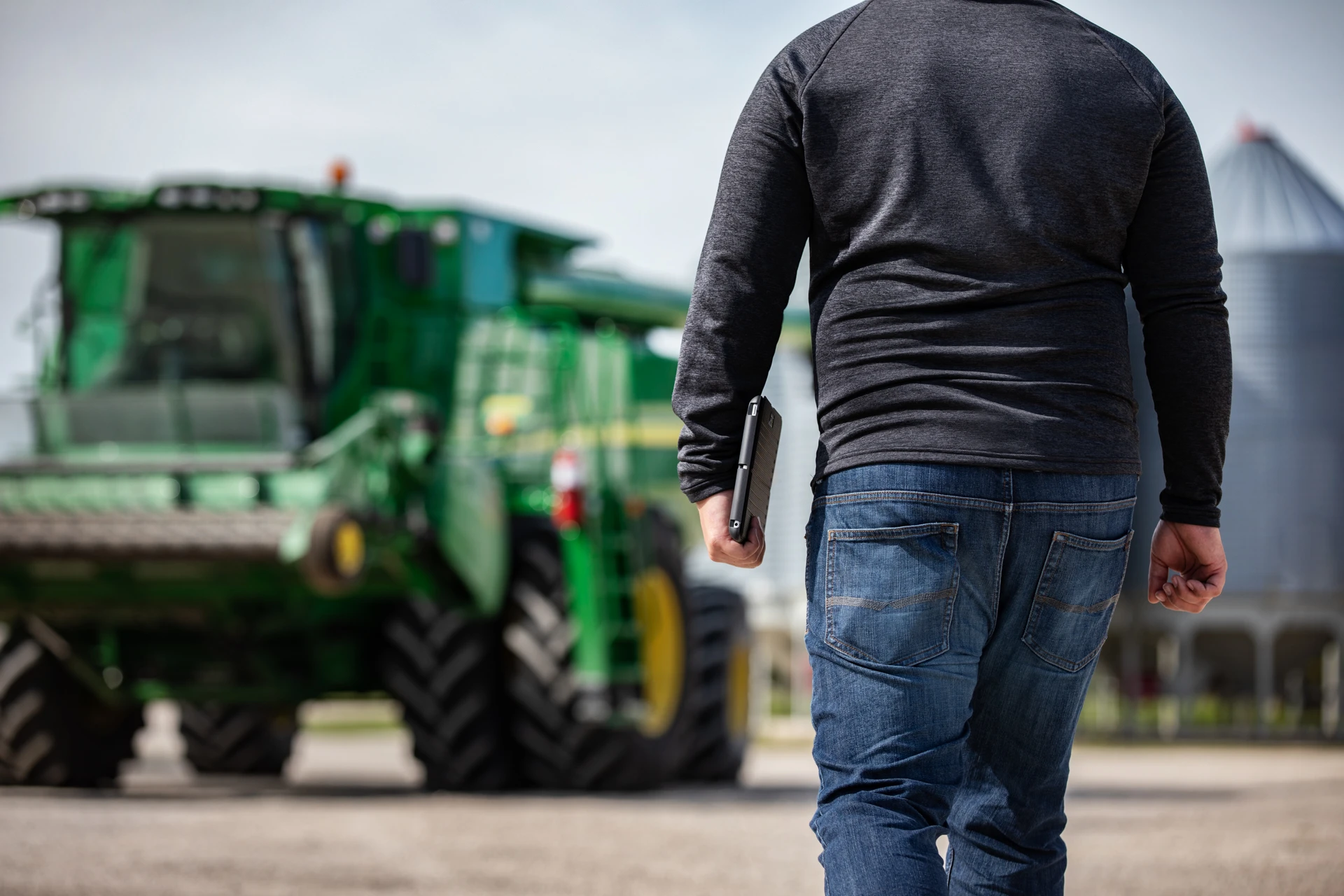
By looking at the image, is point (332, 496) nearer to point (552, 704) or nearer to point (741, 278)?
point (552, 704)

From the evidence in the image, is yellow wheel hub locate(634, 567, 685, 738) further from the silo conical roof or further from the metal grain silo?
the silo conical roof

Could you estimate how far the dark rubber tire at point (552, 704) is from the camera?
10.2 metres

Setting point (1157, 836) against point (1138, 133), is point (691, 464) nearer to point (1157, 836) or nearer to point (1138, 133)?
point (1138, 133)

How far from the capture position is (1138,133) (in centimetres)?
285

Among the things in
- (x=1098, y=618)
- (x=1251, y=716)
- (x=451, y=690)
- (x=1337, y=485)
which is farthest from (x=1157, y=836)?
(x=1337, y=485)

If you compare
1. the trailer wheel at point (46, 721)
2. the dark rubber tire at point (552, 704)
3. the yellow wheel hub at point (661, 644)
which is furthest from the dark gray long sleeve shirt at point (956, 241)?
the trailer wheel at point (46, 721)

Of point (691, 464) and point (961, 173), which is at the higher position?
point (961, 173)

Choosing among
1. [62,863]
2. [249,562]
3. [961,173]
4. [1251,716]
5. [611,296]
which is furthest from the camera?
[1251,716]

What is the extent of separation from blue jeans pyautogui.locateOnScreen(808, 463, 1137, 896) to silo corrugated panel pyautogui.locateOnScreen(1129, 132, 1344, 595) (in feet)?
85.2

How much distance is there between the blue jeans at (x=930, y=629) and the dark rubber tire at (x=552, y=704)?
7324mm

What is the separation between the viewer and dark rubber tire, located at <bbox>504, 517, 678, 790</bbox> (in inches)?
401

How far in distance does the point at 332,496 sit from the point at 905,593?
695 centimetres

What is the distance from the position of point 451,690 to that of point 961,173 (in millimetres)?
7807

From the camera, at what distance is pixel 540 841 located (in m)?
7.67
